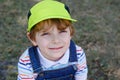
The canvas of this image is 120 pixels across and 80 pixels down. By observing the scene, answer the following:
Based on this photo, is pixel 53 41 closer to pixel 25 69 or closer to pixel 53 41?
pixel 53 41

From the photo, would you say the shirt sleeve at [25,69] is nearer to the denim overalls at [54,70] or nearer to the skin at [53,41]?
the denim overalls at [54,70]

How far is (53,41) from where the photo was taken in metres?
2.46

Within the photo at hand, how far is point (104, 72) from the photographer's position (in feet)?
11.9

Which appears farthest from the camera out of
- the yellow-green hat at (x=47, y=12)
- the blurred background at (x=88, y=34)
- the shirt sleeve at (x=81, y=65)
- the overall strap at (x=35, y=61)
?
the blurred background at (x=88, y=34)

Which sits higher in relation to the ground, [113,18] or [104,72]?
[113,18]

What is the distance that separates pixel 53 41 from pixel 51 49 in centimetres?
9

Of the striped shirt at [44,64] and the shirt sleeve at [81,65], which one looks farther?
the shirt sleeve at [81,65]

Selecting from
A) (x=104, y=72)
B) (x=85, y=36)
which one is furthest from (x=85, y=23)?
(x=104, y=72)

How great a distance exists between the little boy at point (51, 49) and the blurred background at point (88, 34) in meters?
0.82

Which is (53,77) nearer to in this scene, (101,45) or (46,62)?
(46,62)

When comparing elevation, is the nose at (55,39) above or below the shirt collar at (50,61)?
above

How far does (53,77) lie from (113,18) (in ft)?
6.49

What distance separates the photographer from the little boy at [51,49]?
242 cm

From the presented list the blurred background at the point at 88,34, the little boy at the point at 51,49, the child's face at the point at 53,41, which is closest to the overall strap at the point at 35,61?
the little boy at the point at 51,49
